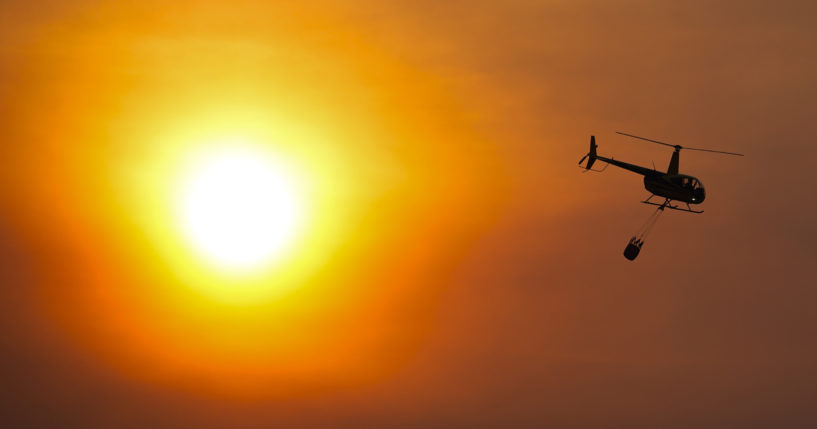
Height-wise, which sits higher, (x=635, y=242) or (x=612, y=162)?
(x=612, y=162)

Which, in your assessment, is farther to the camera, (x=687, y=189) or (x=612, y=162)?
(x=612, y=162)

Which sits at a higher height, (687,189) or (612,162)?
(612,162)

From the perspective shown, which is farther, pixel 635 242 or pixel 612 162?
pixel 612 162
